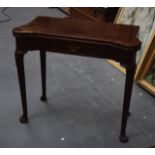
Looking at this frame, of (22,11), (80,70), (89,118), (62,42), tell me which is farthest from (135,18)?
(22,11)

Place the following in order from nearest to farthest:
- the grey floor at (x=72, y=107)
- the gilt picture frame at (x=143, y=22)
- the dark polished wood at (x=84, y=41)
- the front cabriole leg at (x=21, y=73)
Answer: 1. the dark polished wood at (x=84, y=41)
2. the front cabriole leg at (x=21, y=73)
3. the grey floor at (x=72, y=107)
4. the gilt picture frame at (x=143, y=22)

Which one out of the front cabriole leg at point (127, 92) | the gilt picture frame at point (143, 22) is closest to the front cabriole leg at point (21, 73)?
the front cabriole leg at point (127, 92)

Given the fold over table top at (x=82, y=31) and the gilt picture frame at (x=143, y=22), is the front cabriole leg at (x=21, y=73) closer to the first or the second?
the fold over table top at (x=82, y=31)

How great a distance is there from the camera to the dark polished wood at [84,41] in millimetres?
1119

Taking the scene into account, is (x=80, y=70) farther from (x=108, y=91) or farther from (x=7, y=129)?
(x=7, y=129)

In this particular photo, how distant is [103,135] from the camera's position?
1.42m

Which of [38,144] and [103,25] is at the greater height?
[103,25]

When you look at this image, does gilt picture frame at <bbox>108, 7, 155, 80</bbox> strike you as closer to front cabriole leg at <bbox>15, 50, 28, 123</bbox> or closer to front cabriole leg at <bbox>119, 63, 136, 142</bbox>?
front cabriole leg at <bbox>119, 63, 136, 142</bbox>

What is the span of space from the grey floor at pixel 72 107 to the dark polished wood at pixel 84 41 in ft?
0.76

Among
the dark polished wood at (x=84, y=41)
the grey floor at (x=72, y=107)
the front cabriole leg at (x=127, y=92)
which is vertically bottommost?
the grey floor at (x=72, y=107)

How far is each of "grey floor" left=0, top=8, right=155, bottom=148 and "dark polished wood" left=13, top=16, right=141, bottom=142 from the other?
0.76 ft

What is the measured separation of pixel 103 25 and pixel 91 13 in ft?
4.56

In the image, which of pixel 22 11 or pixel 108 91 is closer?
pixel 108 91

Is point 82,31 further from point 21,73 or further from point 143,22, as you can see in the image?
point 143,22
